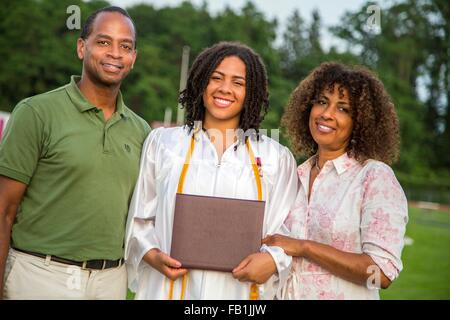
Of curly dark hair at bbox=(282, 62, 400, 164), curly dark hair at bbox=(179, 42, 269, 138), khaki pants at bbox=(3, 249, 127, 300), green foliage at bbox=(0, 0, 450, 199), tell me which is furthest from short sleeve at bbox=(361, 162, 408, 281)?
green foliage at bbox=(0, 0, 450, 199)

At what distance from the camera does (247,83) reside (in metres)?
2.87

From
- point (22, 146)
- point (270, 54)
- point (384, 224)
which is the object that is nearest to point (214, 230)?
point (384, 224)

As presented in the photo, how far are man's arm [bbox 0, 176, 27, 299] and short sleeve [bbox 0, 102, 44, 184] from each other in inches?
1.6

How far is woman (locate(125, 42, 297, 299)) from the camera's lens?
8.84ft

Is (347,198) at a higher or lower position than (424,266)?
higher

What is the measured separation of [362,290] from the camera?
269 cm

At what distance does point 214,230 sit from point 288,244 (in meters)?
0.35

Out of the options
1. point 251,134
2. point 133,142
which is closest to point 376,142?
point 251,134

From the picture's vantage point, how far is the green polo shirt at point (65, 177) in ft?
8.97

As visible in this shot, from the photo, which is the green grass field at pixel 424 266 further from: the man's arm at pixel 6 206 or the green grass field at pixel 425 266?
the man's arm at pixel 6 206

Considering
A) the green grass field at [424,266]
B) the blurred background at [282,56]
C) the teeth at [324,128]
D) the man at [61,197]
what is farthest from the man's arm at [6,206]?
the blurred background at [282,56]

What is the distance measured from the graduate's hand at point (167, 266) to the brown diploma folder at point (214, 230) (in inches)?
1.2

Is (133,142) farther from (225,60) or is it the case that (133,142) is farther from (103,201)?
(225,60)

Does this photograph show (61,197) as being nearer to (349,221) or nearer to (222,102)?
(222,102)
